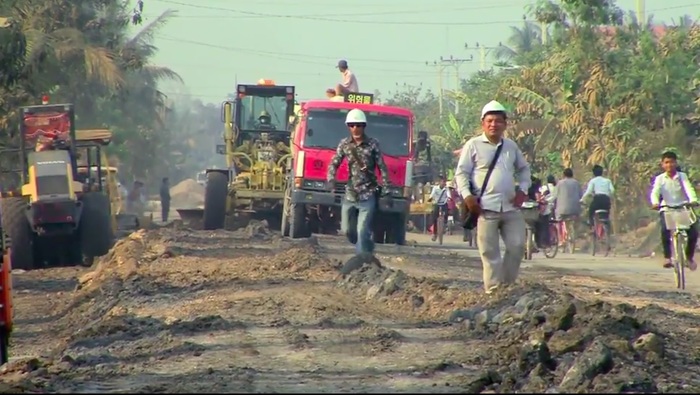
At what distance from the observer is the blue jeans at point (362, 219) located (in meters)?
15.5

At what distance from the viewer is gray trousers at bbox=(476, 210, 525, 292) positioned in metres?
11.9

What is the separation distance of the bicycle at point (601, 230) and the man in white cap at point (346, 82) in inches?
208

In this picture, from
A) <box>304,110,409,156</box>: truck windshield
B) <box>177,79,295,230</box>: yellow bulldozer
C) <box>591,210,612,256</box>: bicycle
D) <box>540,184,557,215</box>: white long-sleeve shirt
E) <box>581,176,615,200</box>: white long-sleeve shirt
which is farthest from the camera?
<box>177,79,295,230</box>: yellow bulldozer

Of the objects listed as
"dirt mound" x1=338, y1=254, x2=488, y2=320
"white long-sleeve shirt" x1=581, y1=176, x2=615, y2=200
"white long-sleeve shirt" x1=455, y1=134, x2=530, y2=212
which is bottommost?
"dirt mound" x1=338, y1=254, x2=488, y2=320

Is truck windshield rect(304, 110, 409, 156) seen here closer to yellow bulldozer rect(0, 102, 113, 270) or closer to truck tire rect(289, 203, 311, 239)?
truck tire rect(289, 203, 311, 239)

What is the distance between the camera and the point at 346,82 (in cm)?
2673

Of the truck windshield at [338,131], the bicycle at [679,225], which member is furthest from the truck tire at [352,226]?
the truck windshield at [338,131]

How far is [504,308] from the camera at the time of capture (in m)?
11.1

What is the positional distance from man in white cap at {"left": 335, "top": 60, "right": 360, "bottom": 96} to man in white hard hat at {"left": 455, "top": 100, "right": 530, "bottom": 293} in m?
14.2

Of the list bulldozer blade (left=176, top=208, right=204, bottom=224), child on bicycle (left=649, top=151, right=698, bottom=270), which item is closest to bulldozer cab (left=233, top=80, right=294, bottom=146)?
bulldozer blade (left=176, top=208, right=204, bottom=224)

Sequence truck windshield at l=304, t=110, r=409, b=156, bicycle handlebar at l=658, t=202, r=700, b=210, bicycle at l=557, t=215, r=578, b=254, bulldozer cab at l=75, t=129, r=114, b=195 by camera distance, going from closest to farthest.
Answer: bicycle handlebar at l=658, t=202, r=700, b=210 < bulldozer cab at l=75, t=129, r=114, b=195 < truck windshield at l=304, t=110, r=409, b=156 < bicycle at l=557, t=215, r=578, b=254

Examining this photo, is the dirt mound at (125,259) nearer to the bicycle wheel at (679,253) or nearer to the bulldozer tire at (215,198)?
the bulldozer tire at (215,198)

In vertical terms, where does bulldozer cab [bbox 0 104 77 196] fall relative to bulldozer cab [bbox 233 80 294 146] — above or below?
below

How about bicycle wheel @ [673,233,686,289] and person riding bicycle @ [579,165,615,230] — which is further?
person riding bicycle @ [579,165,615,230]
